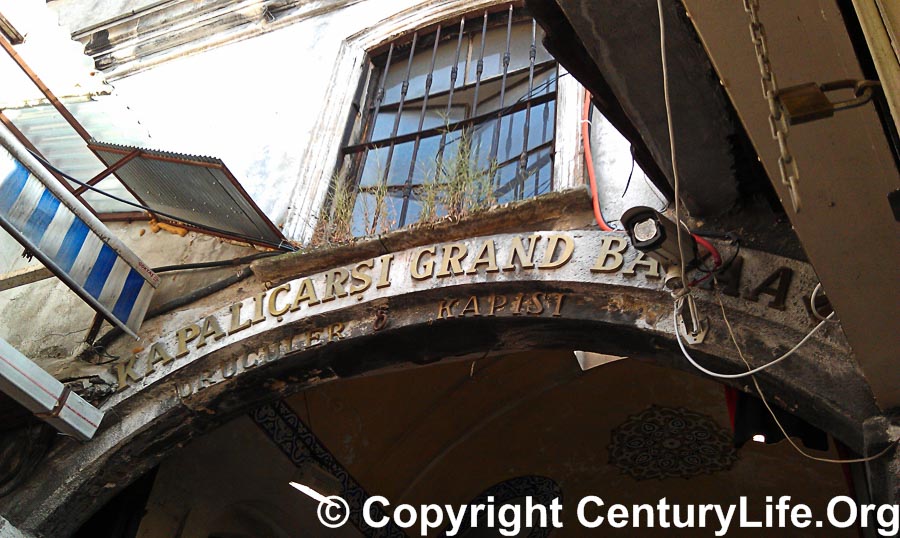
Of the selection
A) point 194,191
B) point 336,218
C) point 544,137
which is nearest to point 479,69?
point 544,137

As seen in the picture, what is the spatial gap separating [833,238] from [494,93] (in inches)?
153

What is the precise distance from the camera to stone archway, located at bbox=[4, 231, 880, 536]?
11.6 feet

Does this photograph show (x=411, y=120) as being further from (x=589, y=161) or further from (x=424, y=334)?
(x=424, y=334)

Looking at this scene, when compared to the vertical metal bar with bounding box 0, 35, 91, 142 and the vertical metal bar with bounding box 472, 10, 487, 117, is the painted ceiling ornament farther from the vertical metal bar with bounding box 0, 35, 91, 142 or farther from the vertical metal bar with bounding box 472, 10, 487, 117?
the vertical metal bar with bounding box 0, 35, 91, 142

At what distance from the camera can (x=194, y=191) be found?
5.68m

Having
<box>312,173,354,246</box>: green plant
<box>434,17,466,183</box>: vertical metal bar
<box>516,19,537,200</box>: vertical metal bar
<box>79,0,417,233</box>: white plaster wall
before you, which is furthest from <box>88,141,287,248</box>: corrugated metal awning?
<box>516,19,537,200</box>: vertical metal bar

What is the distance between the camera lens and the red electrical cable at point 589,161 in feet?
14.3

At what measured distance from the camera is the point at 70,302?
616 cm

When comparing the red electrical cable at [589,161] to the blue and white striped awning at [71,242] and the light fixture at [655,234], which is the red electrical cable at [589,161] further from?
the blue and white striped awning at [71,242]

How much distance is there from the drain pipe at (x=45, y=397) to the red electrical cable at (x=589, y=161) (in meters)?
2.96

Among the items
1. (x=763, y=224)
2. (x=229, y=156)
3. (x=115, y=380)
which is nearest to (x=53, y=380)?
(x=115, y=380)

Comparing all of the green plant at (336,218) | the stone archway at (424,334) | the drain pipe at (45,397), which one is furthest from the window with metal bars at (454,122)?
the drain pipe at (45,397)
